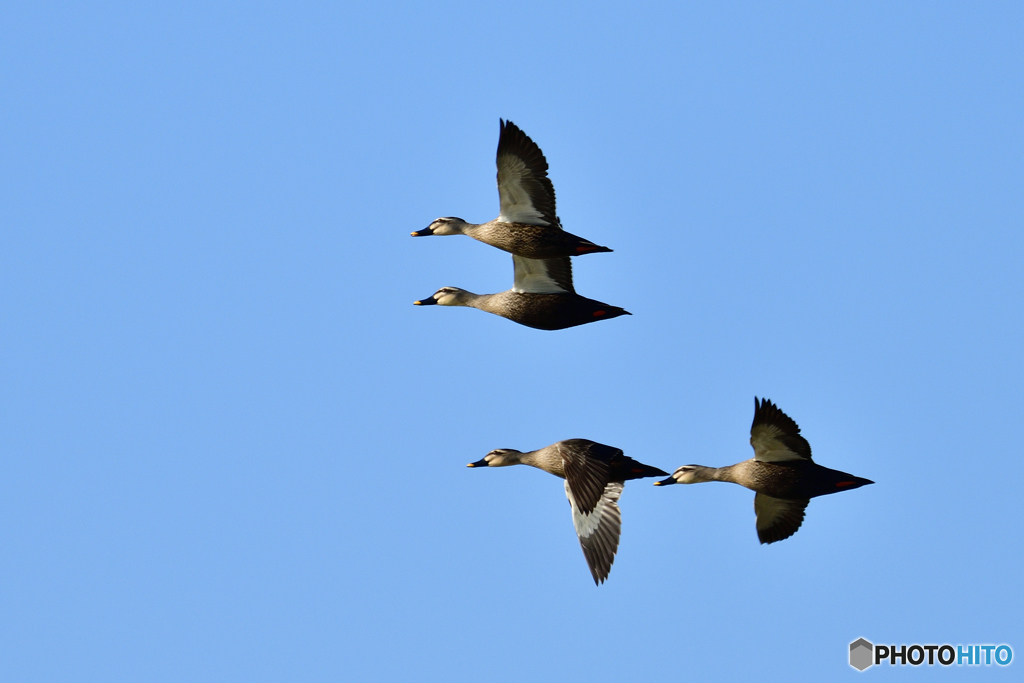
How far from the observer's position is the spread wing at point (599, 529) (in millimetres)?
27500

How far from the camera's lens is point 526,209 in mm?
27781

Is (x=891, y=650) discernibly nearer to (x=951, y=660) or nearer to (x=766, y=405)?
(x=951, y=660)

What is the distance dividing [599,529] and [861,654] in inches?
229

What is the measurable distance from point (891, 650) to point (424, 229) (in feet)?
35.0

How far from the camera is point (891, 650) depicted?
2942 cm

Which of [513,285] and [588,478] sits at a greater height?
[513,285]

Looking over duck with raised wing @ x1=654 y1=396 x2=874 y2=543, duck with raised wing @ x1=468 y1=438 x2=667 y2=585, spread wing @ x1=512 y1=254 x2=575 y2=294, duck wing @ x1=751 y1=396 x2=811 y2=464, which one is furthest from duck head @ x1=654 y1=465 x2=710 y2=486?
spread wing @ x1=512 y1=254 x2=575 y2=294

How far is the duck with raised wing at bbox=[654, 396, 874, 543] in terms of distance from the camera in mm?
27156

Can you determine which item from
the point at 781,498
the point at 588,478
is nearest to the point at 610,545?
the point at 588,478

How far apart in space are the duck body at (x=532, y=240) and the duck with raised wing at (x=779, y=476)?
368cm

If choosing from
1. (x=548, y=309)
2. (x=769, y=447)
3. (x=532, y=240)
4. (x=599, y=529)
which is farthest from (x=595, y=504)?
(x=532, y=240)

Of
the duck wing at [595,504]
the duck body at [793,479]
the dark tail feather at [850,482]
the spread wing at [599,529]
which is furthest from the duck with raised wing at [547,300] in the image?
the dark tail feather at [850,482]

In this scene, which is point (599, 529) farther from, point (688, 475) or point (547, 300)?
point (547, 300)

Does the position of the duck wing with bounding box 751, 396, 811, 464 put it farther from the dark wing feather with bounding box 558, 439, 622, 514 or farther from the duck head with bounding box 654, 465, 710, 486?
the dark wing feather with bounding box 558, 439, 622, 514
